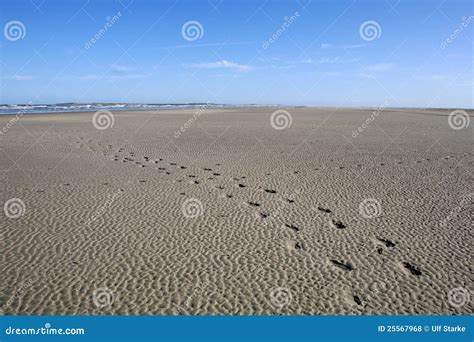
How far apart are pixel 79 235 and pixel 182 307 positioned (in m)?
4.27

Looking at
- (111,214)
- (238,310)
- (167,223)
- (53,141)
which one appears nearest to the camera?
(238,310)

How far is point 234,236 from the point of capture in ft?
29.8

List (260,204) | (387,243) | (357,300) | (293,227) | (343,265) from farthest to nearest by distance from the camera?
(260,204), (293,227), (387,243), (343,265), (357,300)

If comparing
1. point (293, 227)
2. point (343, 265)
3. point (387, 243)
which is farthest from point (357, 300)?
point (293, 227)

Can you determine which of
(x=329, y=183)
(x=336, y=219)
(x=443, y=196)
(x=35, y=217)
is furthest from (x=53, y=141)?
(x=443, y=196)

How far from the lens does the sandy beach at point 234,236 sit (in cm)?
647

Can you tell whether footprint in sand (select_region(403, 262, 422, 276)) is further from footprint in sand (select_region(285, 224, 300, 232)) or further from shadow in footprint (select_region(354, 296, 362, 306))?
footprint in sand (select_region(285, 224, 300, 232))

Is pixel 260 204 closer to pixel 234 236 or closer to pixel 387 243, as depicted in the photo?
pixel 234 236

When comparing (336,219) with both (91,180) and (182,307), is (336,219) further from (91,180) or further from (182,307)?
(91,180)

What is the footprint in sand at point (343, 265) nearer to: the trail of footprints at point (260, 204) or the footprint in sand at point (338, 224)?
the trail of footprints at point (260, 204)

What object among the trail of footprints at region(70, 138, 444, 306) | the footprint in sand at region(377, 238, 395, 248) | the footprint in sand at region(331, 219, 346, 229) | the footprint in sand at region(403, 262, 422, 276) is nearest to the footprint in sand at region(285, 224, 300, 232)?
the trail of footprints at region(70, 138, 444, 306)

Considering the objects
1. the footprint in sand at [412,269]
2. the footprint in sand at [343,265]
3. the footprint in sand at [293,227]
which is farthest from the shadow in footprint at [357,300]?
the footprint in sand at [293,227]

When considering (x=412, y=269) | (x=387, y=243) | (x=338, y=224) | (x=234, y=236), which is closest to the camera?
(x=412, y=269)

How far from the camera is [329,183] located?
561 inches
